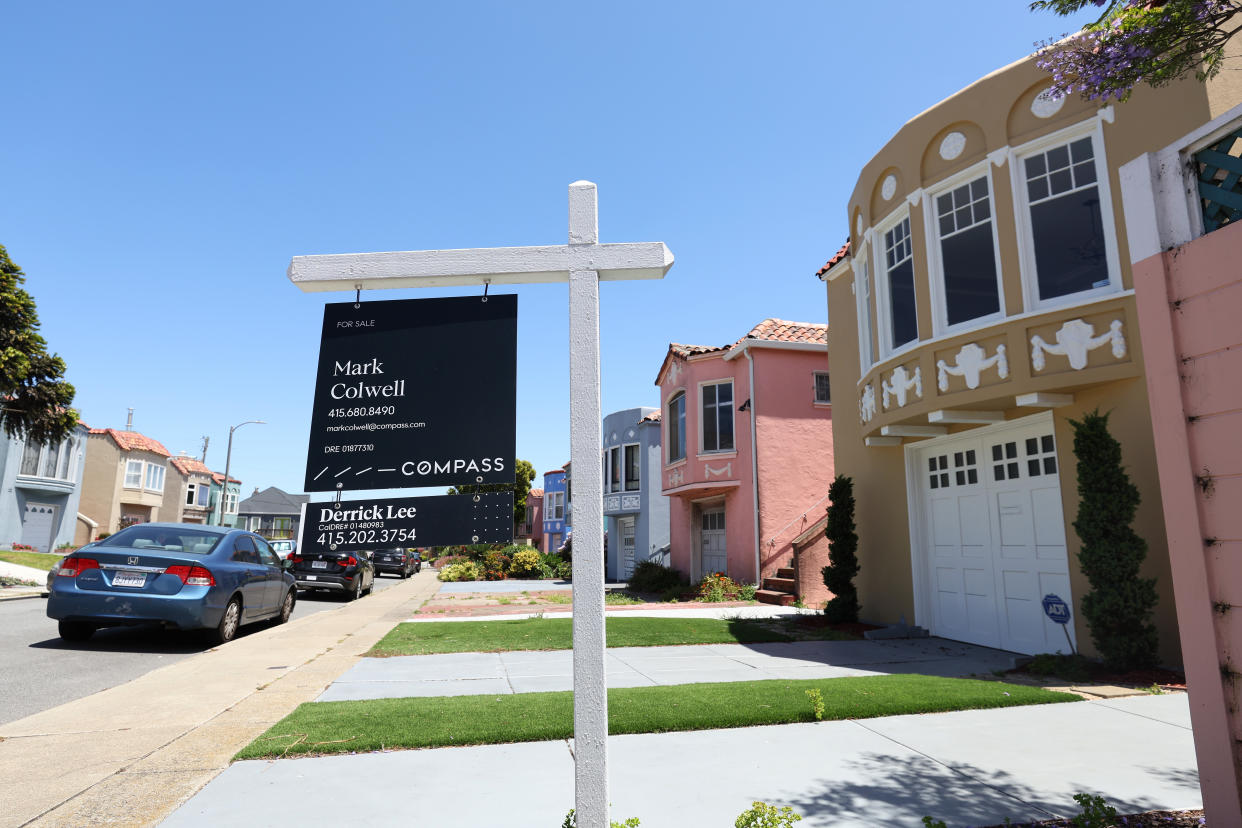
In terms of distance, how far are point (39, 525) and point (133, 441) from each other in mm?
13926

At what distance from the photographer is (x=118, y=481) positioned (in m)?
45.7

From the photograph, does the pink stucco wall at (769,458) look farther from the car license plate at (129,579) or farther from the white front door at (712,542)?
the car license plate at (129,579)

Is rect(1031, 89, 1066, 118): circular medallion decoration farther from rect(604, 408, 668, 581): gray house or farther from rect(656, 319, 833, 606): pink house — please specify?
rect(604, 408, 668, 581): gray house

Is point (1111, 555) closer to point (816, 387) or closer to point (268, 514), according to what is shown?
point (816, 387)

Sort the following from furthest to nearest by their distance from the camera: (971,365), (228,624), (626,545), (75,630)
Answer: (626,545)
(228,624)
(75,630)
(971,365)

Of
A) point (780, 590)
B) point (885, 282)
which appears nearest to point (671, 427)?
point (780, 590)

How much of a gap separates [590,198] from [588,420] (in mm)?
1030

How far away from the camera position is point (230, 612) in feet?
30.9

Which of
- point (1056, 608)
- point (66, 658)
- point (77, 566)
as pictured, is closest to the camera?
point (66, 658)

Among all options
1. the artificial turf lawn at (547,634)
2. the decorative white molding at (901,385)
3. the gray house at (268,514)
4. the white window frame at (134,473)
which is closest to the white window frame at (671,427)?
the artificial turf lawn at (547,634)

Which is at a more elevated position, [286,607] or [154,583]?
[154,583]

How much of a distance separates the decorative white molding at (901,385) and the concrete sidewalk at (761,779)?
15.9ft

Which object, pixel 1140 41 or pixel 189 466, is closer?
pixel 1140 41

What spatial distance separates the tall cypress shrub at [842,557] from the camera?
1142cm
